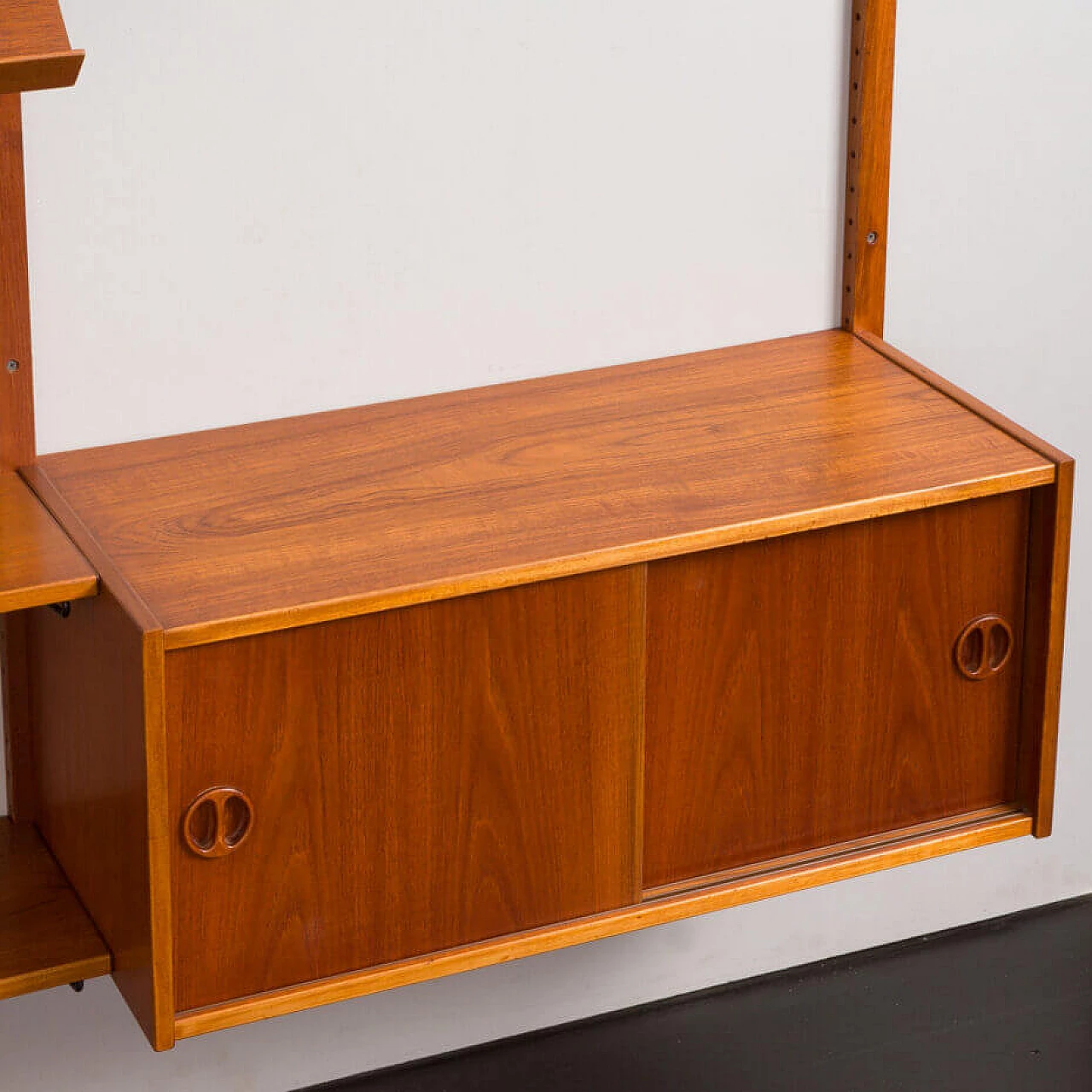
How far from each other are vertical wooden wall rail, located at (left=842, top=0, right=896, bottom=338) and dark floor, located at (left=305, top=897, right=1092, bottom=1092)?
922mm

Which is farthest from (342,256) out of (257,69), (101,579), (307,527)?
(101,579)

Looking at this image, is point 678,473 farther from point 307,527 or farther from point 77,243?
point 77,243

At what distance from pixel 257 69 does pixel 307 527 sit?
46cm

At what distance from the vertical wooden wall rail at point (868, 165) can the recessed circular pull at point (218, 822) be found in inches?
37.7

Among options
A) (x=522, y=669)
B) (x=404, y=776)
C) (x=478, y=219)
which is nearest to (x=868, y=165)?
(x=478, y=219)

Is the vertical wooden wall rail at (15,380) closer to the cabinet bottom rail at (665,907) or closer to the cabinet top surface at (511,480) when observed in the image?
the cabinet top surface at (511,480)

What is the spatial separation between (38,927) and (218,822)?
312mm

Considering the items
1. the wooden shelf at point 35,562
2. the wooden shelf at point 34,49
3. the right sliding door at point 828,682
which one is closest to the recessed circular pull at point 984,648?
the right sliding door at point 828,682

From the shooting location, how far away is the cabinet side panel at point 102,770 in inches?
67.6

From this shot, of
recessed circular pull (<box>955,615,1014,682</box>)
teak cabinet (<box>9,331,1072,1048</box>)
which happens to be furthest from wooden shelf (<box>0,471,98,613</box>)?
recessed circular pull (<box>955,615,1014,682</box>)

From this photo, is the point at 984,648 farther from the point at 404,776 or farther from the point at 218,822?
the point at 218,822

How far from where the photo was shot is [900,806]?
6.84 feet

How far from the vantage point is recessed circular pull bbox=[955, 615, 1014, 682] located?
204 cm

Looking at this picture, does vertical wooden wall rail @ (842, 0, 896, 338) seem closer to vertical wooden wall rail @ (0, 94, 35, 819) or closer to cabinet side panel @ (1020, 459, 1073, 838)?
cabinet side panel @ (1020, 459, 1073, 838)
